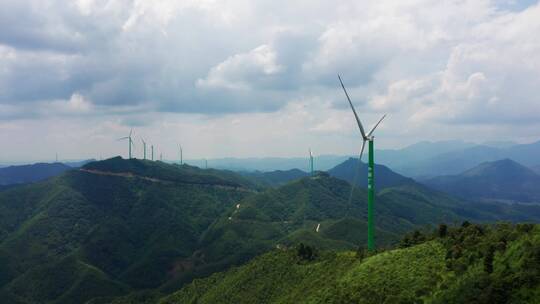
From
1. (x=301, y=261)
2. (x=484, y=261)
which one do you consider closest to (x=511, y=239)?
(x=484, y=261)

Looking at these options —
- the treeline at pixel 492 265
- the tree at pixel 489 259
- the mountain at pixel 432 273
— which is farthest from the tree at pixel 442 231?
the tree at pixel 489 259

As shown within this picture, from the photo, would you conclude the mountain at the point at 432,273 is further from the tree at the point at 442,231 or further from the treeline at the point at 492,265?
the tree at the point at 442,231

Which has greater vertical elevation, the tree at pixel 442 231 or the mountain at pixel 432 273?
the tree at pixel 442 231

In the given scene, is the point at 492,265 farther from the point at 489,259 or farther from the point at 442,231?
the point at 442,231

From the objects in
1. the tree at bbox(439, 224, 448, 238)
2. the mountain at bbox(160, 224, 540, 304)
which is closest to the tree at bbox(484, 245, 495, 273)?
the mountain at bbox(160, 224, 540, 304)

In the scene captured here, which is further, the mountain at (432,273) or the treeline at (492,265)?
the mountain at (432,273)

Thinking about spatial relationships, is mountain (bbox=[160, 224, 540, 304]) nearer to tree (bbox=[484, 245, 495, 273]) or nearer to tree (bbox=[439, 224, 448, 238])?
tree (bbox=[484, 245, 495, 273])

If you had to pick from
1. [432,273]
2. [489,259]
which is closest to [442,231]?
[432,273]

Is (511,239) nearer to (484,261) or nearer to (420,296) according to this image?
(484,261)
